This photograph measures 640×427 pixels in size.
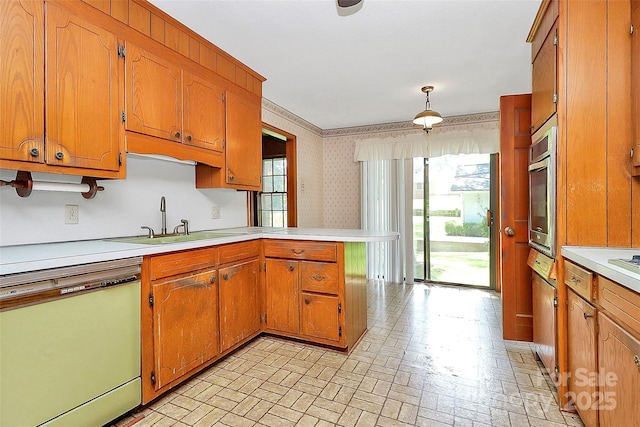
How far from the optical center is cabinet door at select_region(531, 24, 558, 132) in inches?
71.6

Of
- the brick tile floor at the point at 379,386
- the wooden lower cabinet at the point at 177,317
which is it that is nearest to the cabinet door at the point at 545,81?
the brick tile floor at the point at 379,386

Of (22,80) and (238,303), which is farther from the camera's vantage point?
(238,303)

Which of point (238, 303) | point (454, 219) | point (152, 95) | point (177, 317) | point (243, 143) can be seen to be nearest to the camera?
point (177, 317)

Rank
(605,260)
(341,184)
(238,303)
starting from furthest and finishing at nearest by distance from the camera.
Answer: (341,184) < (238,303) < (605,260)

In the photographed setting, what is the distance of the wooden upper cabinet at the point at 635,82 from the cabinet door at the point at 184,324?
2608mm

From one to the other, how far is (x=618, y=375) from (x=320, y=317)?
1.77 meters

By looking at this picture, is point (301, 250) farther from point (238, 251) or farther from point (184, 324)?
point (184, 324)

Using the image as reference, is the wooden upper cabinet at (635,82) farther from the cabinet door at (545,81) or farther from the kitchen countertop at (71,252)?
the kitchen countertop at (71,252)

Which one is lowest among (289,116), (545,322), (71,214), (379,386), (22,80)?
(379,386)

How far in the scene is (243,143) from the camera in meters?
2.93

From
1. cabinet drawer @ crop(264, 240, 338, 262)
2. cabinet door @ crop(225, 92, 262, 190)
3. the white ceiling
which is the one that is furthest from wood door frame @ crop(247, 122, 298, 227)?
cabinet drawer @ crop(264, 240, 338, 262)

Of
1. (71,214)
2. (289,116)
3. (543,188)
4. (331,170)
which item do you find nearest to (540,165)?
(543,188)

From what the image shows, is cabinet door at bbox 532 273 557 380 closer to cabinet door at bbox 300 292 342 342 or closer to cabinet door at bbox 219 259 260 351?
cabinet door at bbox 300 292 342 342

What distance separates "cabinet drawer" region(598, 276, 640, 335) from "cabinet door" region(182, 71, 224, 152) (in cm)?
260
